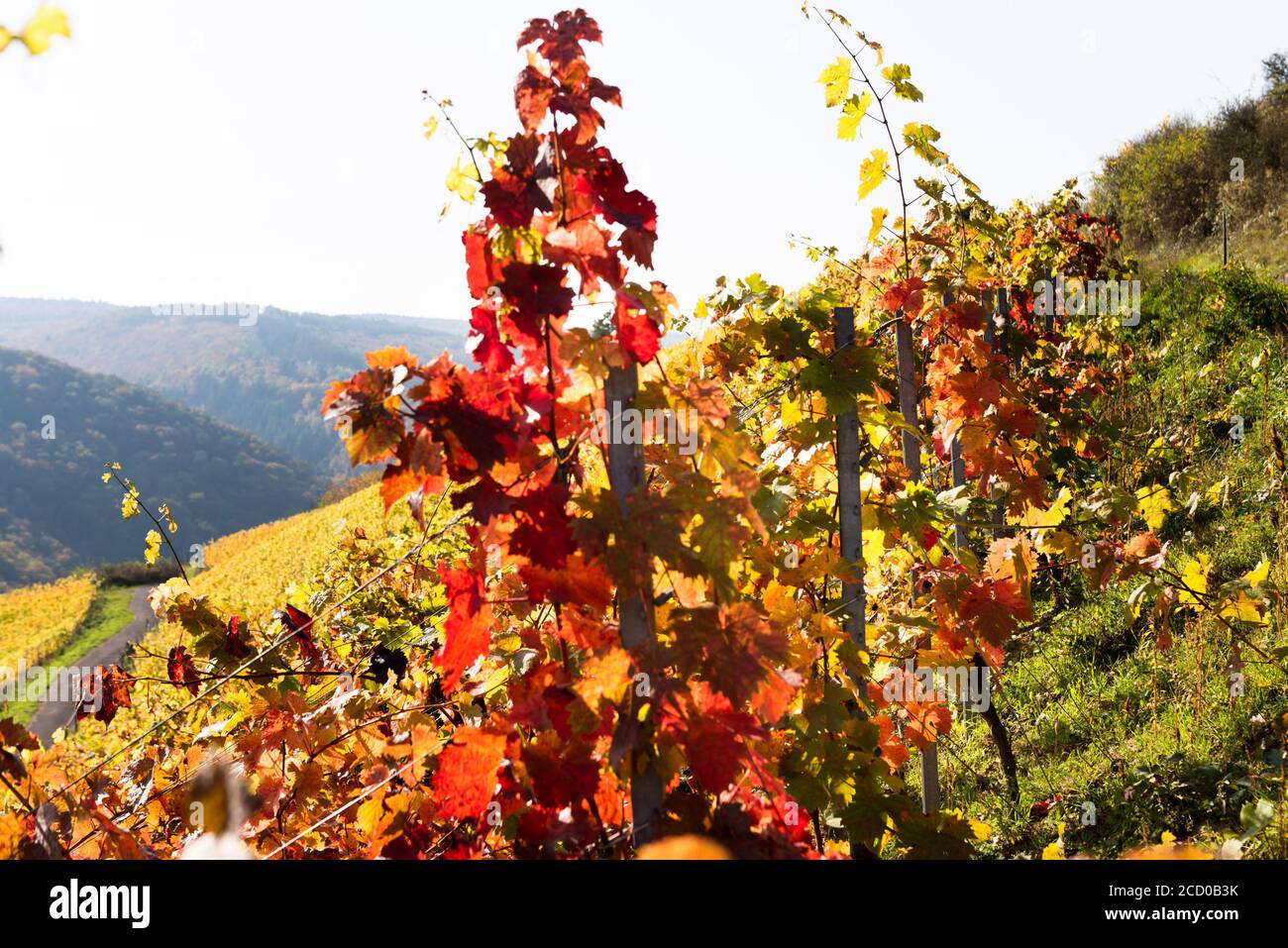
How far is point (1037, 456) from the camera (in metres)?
3.76

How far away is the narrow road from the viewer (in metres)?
24.0

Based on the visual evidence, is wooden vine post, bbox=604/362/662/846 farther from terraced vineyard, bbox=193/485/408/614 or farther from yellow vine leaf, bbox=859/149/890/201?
terraced vineyard, bbox=193/485/408/614

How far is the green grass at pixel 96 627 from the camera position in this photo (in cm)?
2877

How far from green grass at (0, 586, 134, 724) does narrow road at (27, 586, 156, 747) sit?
0.30m

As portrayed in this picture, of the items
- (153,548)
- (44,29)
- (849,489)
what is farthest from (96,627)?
(44,29)

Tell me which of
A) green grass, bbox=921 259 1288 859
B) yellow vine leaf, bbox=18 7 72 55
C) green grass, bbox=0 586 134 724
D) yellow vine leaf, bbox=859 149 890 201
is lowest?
green grass, bbox=0 586 134 724

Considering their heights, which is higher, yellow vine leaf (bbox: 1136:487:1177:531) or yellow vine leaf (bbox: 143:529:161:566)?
yellow vine leaf (bbox: 1136:487:1177:531)

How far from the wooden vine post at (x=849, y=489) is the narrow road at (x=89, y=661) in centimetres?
2352

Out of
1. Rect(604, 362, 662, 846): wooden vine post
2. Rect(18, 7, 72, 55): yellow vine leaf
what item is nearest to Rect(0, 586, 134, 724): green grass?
Rect(604, 362, 662, 846): wooden vine post

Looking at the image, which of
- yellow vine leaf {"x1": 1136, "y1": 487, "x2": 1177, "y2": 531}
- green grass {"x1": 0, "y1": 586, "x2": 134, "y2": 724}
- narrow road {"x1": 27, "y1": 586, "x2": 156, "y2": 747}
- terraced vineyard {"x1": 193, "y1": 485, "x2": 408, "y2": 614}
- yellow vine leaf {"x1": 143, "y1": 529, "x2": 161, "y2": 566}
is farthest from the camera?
green grass {"x1": 0, "y1": 586, "x2": 134, "y2": 724}

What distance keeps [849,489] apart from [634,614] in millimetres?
1219
